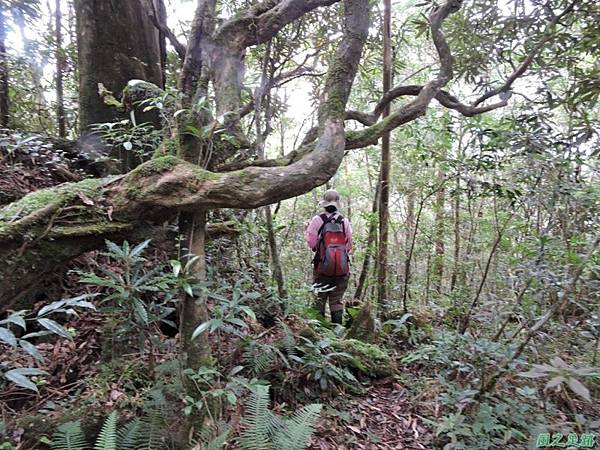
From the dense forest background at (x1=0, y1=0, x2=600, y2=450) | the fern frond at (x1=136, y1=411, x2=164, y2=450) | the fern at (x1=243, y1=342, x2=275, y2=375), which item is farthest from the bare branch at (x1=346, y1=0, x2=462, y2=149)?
the fern frond at (x1=136, y1=411, x2=164, y2=450)

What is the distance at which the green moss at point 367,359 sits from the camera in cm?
377

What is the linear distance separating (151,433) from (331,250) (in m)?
3.23

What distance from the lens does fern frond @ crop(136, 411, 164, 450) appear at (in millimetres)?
2133

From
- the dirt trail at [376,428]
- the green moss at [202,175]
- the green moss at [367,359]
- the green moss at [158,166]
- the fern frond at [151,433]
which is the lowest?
the dirt trail at [376,428]

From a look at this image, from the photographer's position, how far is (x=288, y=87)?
809 cm

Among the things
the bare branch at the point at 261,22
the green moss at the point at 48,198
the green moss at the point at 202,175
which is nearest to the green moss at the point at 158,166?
the green moss at the point at 202,175

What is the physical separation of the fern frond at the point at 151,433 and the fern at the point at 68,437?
0.95 feet

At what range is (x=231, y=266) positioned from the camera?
13.4 ft

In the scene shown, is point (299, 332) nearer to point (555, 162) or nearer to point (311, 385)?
point (311, 385)

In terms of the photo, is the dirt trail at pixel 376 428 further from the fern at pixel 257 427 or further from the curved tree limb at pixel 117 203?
the curved tree limb at pixel 117 203

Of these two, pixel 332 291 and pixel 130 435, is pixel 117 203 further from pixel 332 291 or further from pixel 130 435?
pixel 332 291

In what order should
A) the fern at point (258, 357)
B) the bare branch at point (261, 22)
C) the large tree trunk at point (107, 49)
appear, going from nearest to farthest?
the fern at point (258, 357) → the bare branch at point (261, 22) → the large tree trunk at point (107, 49)

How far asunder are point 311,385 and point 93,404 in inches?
67.0

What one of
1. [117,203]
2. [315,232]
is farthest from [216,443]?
[315,232]
